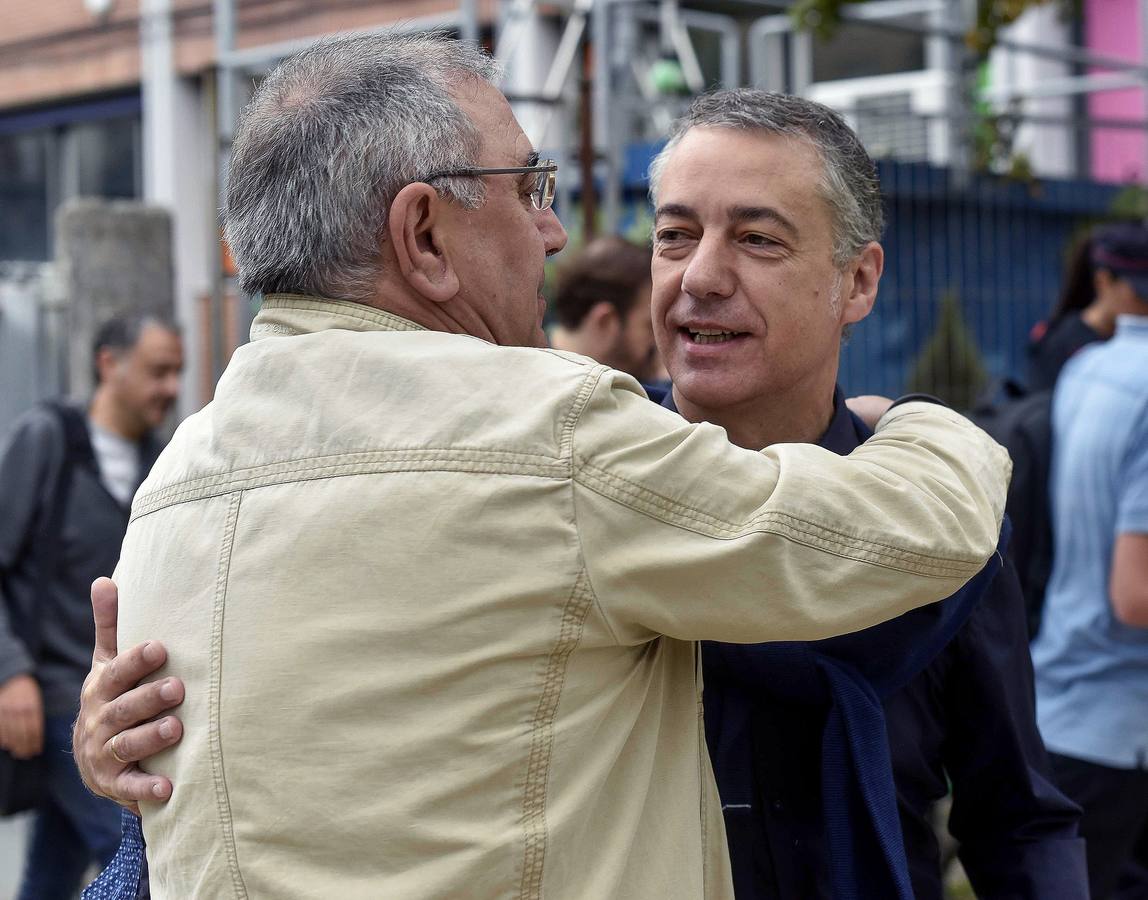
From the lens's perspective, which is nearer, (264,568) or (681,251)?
(264,568)

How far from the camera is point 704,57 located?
12.5 metres

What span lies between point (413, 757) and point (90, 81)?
15.1 m

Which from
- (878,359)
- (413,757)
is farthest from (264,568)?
(878,359)

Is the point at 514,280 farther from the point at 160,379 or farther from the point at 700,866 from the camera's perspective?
the point at 160,379

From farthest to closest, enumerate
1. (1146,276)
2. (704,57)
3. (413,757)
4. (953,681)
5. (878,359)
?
(704,57), (878,359), (1146,276), (953,681), (413,757)

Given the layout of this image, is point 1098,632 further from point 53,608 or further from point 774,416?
point 53,608

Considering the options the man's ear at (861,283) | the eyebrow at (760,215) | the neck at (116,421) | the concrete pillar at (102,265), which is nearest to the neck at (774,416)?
the man's ear at (861,283)

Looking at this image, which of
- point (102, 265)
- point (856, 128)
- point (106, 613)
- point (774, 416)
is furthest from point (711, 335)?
point (856, 128)

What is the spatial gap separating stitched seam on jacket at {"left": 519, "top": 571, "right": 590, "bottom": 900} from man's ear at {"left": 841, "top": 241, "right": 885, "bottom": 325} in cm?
98

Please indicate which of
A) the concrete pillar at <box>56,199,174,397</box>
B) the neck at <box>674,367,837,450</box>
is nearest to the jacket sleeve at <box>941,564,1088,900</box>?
the neck at <box>674,367,837,450</box>

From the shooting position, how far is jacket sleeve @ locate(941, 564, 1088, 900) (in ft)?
7.22

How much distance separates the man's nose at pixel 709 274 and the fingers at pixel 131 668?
0.93 metres

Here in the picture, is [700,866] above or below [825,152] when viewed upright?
below

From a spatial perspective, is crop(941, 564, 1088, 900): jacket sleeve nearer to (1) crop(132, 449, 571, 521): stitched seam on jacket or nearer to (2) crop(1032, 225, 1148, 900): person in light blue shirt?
(1) crop(132, 449, 571, 521): stitched seam on jacket
